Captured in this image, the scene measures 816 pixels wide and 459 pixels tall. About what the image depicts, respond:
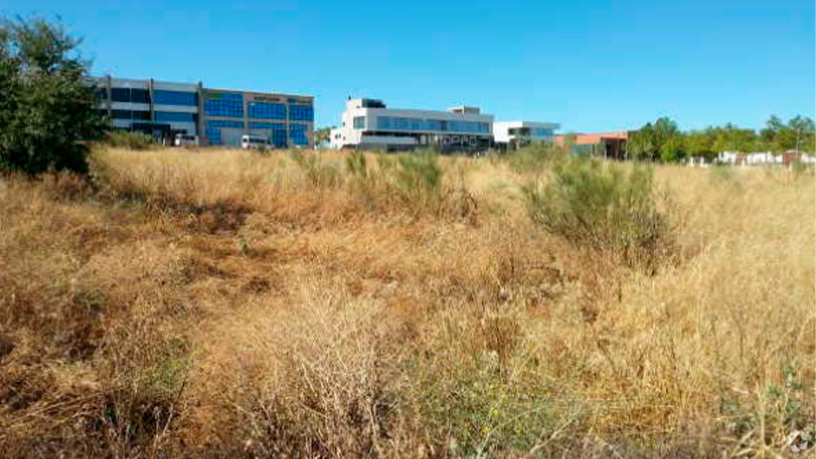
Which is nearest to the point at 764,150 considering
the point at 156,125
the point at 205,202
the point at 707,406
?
the point at 205,202

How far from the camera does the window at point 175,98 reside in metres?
74.0

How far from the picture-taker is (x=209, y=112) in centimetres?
8062

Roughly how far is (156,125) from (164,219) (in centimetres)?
7170

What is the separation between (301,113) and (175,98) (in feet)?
68.5

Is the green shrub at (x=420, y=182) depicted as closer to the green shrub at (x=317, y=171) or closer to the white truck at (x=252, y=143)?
the green shrub at (x=317, y=171)

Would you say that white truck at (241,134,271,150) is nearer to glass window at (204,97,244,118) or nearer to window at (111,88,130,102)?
glass window at (204,97,244,118)

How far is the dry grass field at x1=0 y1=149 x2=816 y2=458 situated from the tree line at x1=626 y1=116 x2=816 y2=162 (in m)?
34.8

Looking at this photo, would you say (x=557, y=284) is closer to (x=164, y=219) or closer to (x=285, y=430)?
(x=285, y=430)

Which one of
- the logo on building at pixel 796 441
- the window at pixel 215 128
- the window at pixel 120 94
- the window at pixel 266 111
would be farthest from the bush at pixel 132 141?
the window at pixel 266 111

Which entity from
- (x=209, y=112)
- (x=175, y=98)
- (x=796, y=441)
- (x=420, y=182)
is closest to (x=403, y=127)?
(x=209, y=112)

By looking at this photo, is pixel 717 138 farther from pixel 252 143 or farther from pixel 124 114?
pixel 124 114

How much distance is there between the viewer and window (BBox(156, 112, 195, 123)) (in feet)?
245

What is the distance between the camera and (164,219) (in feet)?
29.2

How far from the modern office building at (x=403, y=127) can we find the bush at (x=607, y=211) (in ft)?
229
